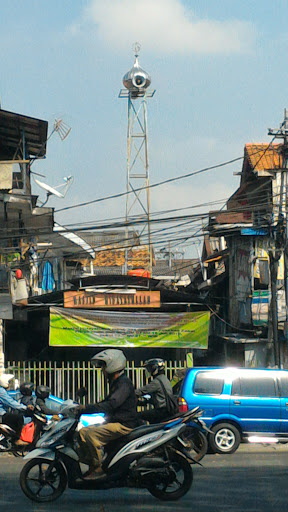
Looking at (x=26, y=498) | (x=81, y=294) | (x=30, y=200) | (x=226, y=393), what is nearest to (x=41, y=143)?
(x=30, y=200)

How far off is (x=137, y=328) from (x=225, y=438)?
28.8ft

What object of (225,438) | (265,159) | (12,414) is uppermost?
(265,159)

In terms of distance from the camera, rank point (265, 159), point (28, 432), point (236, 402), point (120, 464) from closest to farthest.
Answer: point (120, 464)
point (28, 432)
point (236, 402)
point (265, 159)

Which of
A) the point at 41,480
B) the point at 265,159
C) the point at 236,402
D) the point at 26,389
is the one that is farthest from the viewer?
the point at 265,159

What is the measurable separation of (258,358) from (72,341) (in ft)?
20.7

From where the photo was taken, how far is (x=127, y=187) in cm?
3234

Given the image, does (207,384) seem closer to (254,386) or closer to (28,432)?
(254,386)

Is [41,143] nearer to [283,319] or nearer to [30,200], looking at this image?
[30,200]

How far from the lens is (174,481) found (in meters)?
8.92

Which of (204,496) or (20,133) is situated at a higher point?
(20,133)

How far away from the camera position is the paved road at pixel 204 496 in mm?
8406

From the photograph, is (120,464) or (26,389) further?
(26,389)

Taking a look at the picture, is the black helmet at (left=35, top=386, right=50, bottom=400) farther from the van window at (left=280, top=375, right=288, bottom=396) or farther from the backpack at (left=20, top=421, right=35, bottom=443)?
the van window at (left=280, top=375, right=288, bottom=396)

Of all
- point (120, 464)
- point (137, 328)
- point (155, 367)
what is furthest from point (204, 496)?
point (137, 328)
